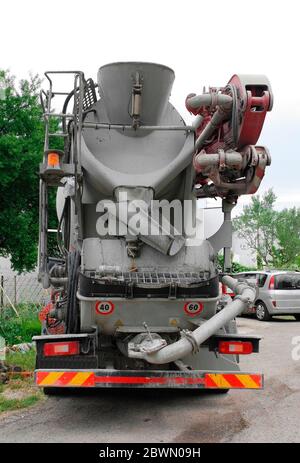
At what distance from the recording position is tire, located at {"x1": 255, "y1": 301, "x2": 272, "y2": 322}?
600 inches

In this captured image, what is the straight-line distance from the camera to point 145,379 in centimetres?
508

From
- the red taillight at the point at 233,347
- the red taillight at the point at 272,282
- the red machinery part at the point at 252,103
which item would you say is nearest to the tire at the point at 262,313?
the red taillight at the point at 272,282

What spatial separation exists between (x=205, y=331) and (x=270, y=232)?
35.7 m

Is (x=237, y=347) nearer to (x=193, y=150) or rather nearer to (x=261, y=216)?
(x=193, y=150)

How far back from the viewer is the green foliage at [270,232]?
37688 mm

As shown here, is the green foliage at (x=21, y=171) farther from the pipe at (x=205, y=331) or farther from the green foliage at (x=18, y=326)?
the pipe at (x=205, y=331)

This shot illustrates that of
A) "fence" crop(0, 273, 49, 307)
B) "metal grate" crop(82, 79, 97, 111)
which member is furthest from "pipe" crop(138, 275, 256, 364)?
"fence" crop(0, 273, 49, 307)

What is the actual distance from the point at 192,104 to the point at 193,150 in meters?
0.72

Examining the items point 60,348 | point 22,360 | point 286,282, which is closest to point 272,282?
point 286,282

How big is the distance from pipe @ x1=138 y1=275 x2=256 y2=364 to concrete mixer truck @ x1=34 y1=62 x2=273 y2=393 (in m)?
0.01

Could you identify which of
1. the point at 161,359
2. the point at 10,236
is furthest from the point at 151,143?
the point at 10,236

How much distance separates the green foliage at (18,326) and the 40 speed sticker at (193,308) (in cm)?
443
